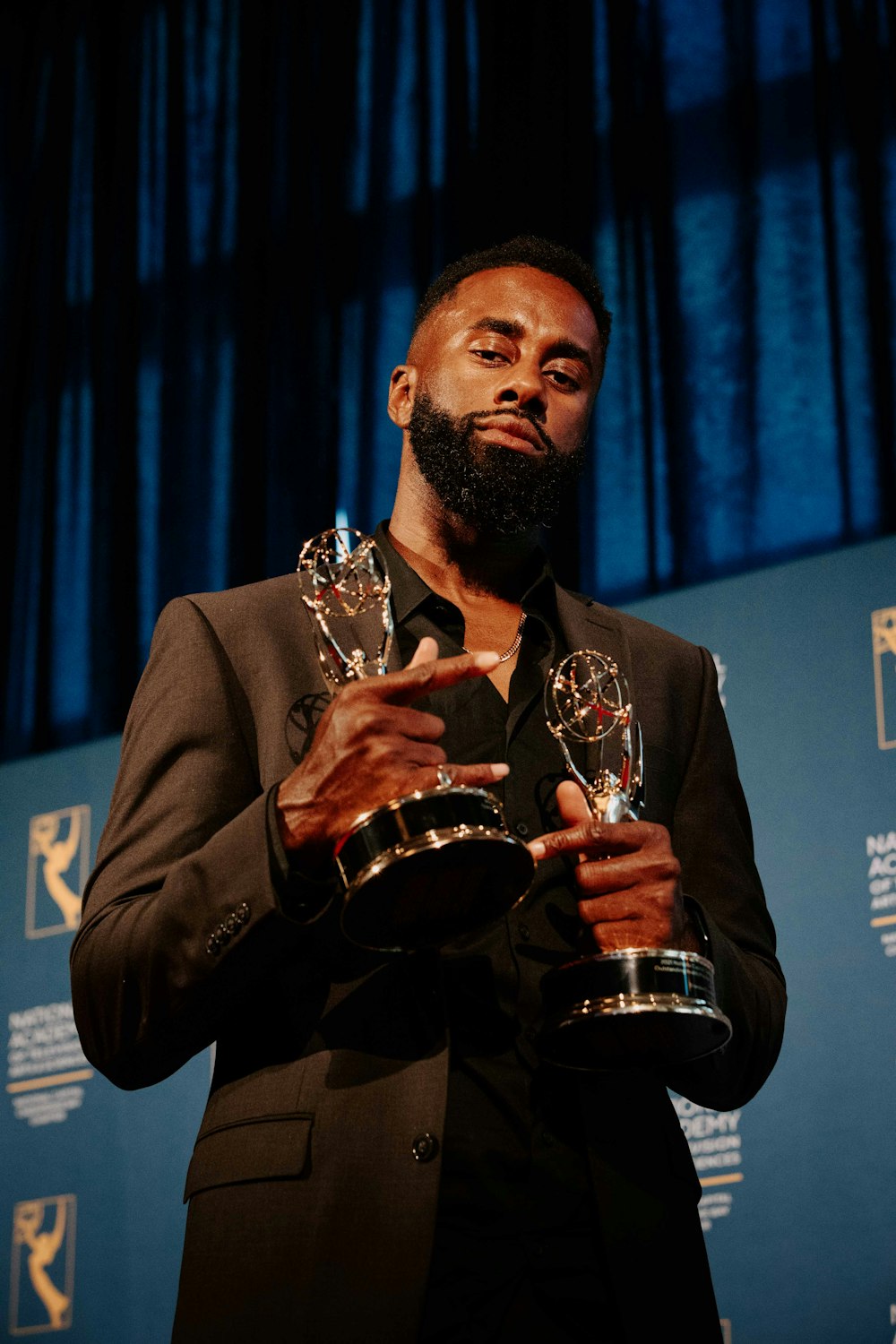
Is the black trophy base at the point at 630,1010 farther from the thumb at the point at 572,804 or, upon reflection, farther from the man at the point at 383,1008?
the thumb at the point at 572,804

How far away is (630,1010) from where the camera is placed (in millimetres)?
1483

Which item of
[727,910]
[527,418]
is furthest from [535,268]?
[727,910]

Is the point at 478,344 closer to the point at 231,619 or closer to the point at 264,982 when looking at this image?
the point at 231,619

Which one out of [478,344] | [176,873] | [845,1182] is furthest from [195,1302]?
[845,1182]

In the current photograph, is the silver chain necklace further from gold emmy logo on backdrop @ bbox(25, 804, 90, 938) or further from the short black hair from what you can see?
gold emmy logo on backdrop @ bbox(25, 804, 90, 938)

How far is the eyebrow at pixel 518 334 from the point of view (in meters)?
2.20

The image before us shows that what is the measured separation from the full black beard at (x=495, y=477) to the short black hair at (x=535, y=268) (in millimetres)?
304

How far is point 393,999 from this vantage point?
1576 mm

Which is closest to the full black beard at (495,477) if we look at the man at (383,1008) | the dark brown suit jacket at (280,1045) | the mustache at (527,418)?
the mustache at (527,418)

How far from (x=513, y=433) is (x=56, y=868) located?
2122 mm

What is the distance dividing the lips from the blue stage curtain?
1.49m

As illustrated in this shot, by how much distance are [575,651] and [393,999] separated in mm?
532

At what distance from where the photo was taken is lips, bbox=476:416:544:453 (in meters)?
2.09

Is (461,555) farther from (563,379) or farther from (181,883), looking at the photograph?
(181,883)
